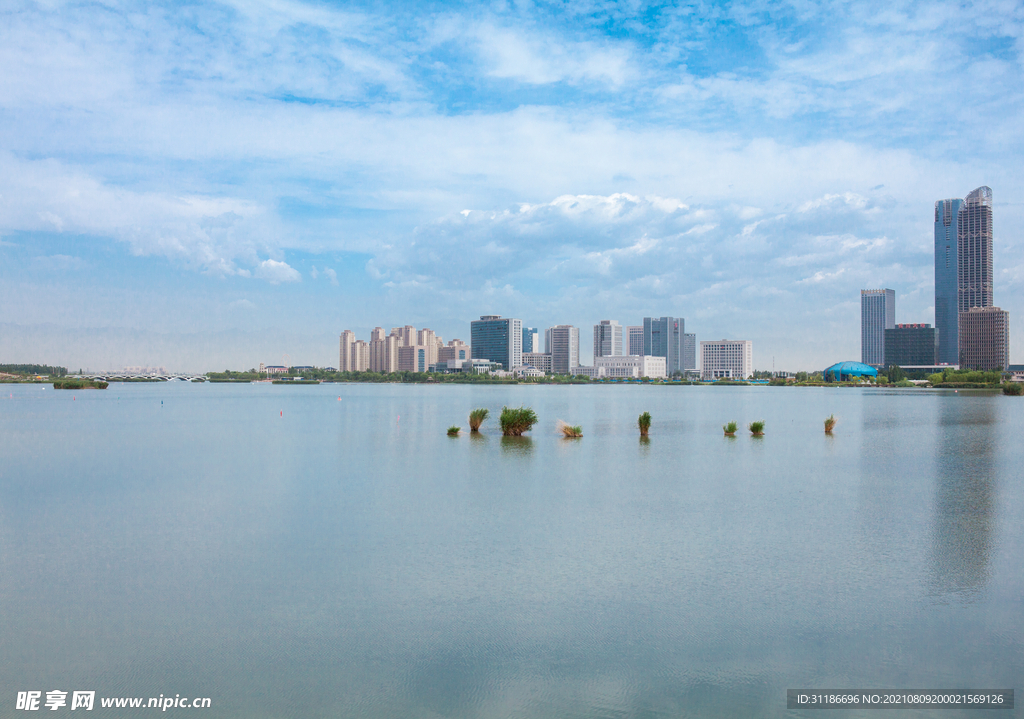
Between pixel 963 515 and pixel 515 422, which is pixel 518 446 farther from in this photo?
pixel 963 515

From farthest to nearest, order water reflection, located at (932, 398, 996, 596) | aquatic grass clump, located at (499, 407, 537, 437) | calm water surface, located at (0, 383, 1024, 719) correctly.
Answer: aquatic grass clump, located at (499, 407, 537, 437)
water reflection, located at (932, 398, 996, 596)
calm water surface, located at (0, 383, 1024, 719)

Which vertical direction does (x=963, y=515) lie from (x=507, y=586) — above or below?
above

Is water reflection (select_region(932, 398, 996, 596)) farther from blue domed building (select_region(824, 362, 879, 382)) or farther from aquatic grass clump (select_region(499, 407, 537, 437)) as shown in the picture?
blue domed building (select_region(824, 362, 879, 382))

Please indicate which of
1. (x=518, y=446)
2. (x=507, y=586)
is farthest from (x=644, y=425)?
(x=507, y=586)

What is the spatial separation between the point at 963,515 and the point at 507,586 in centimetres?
1208

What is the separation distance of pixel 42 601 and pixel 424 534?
665cm

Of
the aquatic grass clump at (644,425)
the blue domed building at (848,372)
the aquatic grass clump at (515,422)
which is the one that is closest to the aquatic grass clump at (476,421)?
the aquatic grass clump at (515,422)

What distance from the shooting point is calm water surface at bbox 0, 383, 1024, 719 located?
26.2 feet

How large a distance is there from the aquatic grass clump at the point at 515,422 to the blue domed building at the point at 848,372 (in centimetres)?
16923

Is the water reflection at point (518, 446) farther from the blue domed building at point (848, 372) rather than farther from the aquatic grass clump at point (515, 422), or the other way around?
the blue domed building at point (848, 372)

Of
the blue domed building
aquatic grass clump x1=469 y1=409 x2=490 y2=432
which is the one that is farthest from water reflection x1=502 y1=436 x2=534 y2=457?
the blue domed building

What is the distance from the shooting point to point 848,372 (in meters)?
187

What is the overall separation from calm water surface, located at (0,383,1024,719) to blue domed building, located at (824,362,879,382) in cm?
17656

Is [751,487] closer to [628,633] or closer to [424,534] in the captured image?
[424,534]
